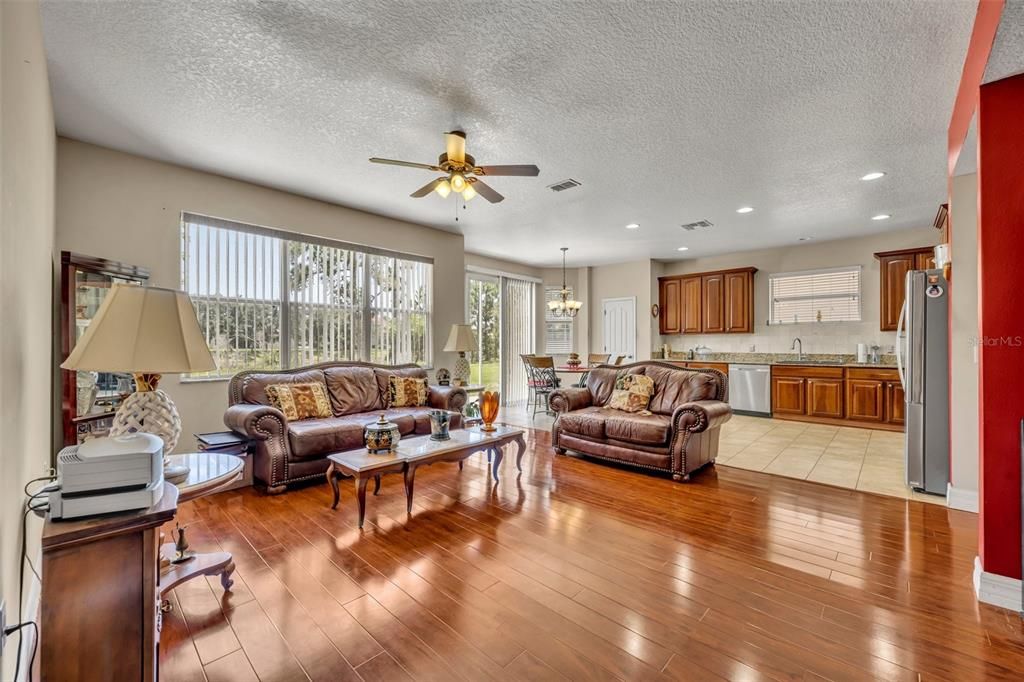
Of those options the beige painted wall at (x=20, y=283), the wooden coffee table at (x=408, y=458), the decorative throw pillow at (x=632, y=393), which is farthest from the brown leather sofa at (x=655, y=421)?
the beige painted wall at (x=20, y=283)

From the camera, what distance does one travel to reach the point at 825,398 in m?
6.52

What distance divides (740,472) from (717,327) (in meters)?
4.23

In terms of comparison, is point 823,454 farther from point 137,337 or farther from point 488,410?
point 137,337

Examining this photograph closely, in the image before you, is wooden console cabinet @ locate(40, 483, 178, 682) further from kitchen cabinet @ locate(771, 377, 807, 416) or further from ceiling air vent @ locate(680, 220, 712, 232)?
kitchen cabinet @ locate(771, 377, 807, 416)

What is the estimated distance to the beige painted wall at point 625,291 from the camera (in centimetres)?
841

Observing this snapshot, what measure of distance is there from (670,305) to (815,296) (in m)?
2.26

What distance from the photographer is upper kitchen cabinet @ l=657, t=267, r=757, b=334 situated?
7645 millimetres

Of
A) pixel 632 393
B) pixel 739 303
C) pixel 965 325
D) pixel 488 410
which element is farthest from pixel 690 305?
pixel 488 410

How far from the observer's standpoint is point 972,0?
6.74 ft

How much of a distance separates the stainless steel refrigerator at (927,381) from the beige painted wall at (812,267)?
3.47 m

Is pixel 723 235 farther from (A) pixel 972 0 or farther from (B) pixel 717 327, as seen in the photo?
(A) pixel 972 0

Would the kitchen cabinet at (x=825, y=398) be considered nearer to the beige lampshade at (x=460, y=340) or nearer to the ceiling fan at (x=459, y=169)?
the beige lampshade at (x=460, y=340)

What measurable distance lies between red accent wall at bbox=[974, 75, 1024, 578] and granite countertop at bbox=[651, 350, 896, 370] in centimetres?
477

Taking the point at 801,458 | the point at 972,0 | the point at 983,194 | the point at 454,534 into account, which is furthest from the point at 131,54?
the point at 801,458
